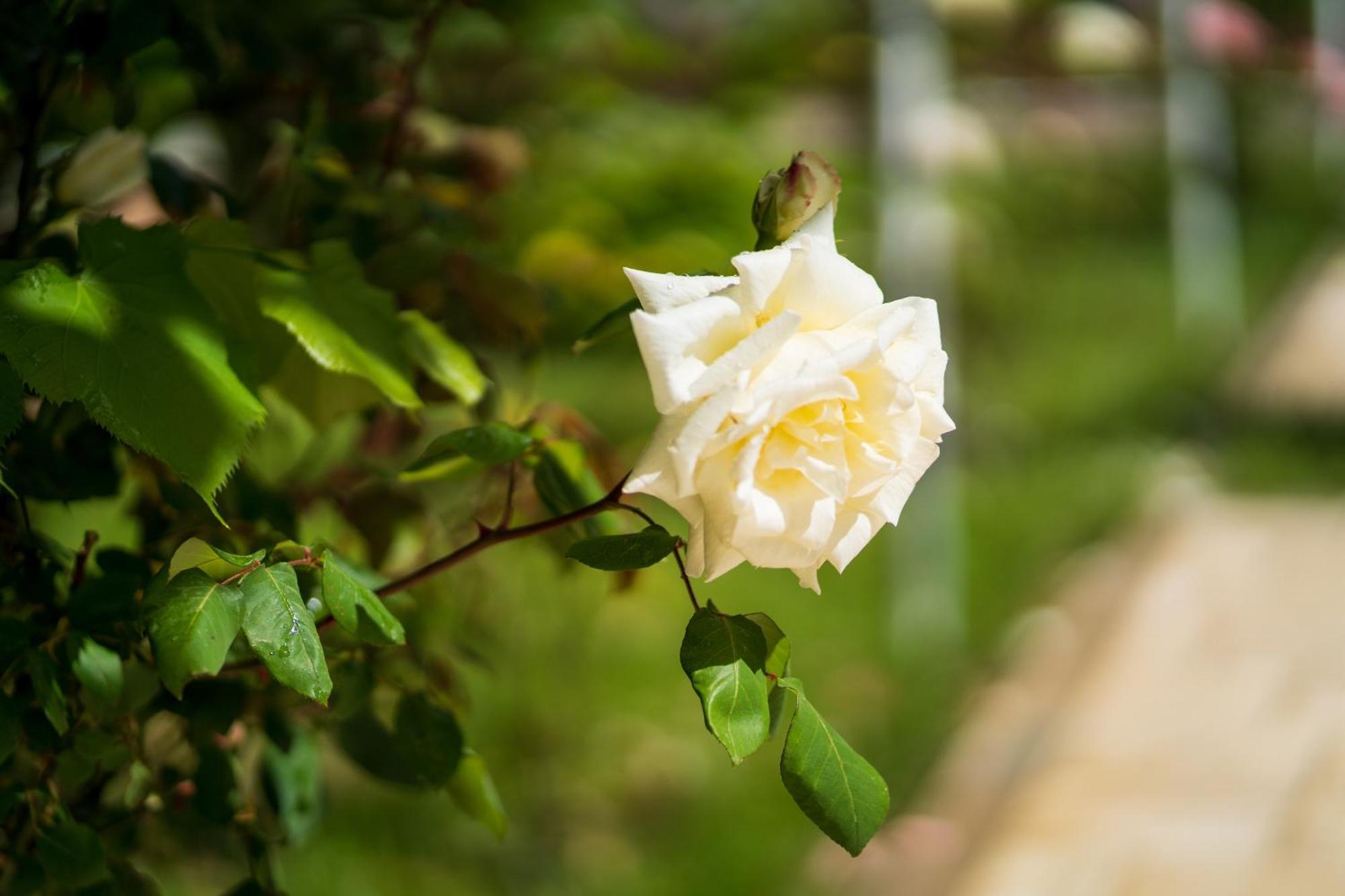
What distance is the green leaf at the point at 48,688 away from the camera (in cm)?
56

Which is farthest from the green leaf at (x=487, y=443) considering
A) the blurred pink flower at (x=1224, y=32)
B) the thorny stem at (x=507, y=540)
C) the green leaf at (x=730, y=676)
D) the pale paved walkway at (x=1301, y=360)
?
the pale paved walkway at (x=1301, y=360)

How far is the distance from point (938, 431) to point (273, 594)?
0.26 meters

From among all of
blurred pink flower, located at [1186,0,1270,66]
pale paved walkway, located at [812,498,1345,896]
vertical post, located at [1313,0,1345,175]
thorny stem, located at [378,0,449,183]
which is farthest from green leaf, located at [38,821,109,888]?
vertical post, located at [1313,0,1345,175]

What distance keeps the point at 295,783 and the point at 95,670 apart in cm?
23

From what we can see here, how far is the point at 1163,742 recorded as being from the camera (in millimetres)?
2002

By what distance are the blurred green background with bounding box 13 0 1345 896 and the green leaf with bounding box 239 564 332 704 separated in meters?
0.29

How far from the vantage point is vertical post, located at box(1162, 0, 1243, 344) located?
346 centimetres

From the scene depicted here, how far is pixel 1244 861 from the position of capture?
1.66m

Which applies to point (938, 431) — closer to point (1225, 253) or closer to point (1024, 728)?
point (1024, 728)

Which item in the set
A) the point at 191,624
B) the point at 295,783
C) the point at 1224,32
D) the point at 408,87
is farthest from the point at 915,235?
the point at 191,624

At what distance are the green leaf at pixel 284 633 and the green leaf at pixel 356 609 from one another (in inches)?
0.5

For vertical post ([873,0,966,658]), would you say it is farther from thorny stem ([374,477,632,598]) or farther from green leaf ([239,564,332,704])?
green leaf ([239,564,332,704])

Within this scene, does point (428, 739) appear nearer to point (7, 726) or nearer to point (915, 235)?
point (7, 726)

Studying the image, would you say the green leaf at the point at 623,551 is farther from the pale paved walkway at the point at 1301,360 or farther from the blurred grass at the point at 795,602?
the pale paved walkway at the point at 1301,360
